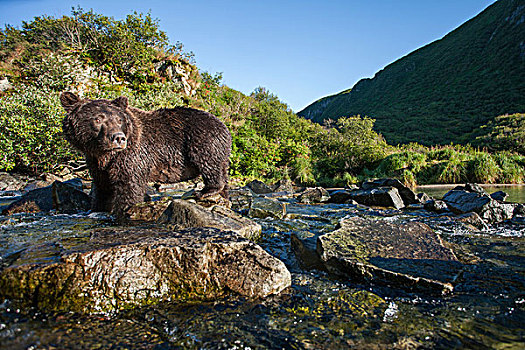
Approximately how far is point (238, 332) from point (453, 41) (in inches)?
3264

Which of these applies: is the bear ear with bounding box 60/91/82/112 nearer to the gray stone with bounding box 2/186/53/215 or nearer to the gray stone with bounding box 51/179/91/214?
the gray stone with bounding box 51/179/91/214

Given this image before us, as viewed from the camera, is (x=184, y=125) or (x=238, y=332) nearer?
(x=238, y=332)

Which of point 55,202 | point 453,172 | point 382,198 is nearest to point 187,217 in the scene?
point 55,202

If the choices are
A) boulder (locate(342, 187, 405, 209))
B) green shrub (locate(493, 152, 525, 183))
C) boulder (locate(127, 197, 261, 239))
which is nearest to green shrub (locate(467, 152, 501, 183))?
green shrub (locate(493, 152, 525, 183))

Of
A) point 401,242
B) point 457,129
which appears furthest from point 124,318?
point 457,129

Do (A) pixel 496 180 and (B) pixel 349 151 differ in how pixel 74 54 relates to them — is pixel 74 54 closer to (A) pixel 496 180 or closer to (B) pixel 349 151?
(B) pixel 349 151

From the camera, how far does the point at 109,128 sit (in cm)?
353

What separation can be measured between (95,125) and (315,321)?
371 cm

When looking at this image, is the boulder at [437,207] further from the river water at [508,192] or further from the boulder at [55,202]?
the boulder at [55,202]

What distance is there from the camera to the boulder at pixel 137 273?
1680 millimetres

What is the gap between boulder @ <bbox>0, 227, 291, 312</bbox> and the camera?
1.68 metres

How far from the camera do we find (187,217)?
3178mm

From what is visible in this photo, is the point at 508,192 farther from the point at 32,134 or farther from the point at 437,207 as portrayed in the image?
the point at 32,134

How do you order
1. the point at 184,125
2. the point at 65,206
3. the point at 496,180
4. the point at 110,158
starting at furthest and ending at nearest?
the point at 496,180, the point at 65,206, the point at 184,125, the point at 110,158
